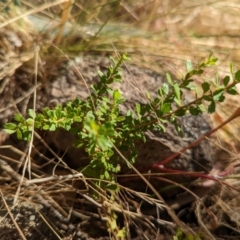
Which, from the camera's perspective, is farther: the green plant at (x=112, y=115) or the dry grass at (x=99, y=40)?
the dry grass at (x=99, y=40)

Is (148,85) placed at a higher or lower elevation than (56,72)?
lower

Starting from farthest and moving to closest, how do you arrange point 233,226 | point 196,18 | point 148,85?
point 196,18
point 148,85
point 233,226

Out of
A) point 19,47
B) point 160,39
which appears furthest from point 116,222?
point 160,39

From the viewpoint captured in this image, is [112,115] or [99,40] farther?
[99,40]

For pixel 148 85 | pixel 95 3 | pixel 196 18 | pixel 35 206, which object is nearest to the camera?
pixel 35 206

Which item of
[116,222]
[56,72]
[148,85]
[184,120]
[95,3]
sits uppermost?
[95,3]

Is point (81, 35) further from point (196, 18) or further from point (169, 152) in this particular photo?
point (196, 18)

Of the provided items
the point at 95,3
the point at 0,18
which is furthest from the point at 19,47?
the point at 95,3

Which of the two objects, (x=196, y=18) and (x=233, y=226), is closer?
(x=233, y=226)

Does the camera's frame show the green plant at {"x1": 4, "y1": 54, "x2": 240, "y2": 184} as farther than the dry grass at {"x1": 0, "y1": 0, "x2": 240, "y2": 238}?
No

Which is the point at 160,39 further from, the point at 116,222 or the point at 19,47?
the point at 116,222
